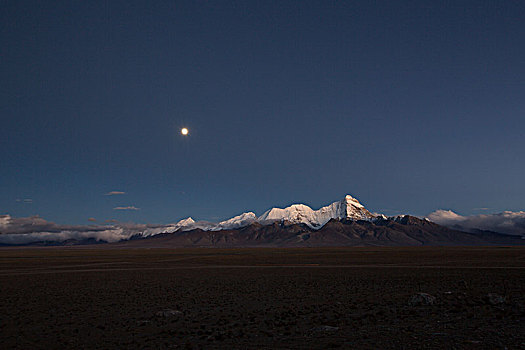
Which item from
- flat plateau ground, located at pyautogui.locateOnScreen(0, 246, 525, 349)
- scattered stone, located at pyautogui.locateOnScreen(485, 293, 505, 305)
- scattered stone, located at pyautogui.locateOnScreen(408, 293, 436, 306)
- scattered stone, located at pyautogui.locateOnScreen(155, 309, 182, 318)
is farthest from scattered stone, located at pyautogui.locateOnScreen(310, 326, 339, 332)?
scattered stone, located at pyautogui.locateOnScreen(485, 293, 505, 305)

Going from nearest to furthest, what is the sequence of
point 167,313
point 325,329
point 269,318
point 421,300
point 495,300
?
point 325,329, point 269,318, point 495,300, point 167,313, point 421,300

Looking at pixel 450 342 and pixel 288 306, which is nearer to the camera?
pixel 450 342

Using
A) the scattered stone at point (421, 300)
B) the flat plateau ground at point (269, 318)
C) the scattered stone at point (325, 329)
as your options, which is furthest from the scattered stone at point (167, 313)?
the scattered stone at point (421, 300)

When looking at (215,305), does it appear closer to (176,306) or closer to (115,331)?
(176,306)

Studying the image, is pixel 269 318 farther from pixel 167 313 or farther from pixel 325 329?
pixel 167 313

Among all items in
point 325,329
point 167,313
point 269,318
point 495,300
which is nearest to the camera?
point 325,329

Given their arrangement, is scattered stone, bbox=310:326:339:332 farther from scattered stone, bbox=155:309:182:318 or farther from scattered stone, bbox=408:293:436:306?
scattered stone, bbox=155:309:182:318

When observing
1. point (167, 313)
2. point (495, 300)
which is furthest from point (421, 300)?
point (167, 313)

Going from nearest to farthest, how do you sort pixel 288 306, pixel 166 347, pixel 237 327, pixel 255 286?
pixel 166 347 < pixel 237 327 < pixel 288 306 < pixel 255 286

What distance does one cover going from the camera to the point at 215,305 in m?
25.1

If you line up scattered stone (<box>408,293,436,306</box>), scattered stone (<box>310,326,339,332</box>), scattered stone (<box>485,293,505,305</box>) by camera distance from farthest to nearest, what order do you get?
scattered stone (<box>408,293,436,306</box>), scattered stone (<box>485,293,505,305</box>), scattered stone (<box>310,326,339,332</box>)

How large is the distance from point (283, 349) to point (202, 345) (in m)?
3.52

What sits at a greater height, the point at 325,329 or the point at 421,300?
the point at 421,300

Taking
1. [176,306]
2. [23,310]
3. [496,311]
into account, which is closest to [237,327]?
[176,306]
